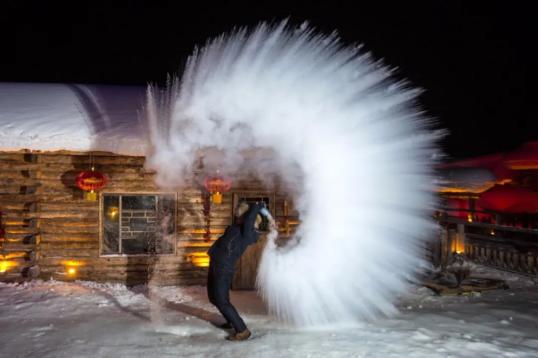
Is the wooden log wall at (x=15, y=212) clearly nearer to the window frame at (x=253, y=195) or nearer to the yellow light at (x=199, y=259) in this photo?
the yellow light at (x=199, y=259)

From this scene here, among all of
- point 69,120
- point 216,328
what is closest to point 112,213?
point 69,120

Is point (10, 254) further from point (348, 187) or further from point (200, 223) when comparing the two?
Result: point (348, 187)

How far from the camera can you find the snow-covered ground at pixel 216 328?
6773 millimetres

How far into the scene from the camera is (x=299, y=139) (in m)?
11.3

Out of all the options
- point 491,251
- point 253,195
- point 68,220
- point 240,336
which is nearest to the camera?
point 240,336

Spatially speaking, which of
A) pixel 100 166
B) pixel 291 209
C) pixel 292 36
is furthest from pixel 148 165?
pixel 292 36

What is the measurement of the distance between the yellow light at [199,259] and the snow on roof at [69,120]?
302cm

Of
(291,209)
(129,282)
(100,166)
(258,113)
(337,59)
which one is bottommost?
(129,282)

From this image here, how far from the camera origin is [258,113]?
11242 mm

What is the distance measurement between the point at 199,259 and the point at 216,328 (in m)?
4.07

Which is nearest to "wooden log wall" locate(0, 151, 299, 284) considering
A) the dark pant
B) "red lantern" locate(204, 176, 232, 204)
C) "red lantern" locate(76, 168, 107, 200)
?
"red lantern" locate(76, 168, 107, 200)

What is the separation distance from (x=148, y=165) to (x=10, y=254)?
13.0 feet

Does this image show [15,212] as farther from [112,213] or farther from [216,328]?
[216,328]

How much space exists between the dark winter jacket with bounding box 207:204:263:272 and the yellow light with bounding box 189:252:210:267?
452cm
